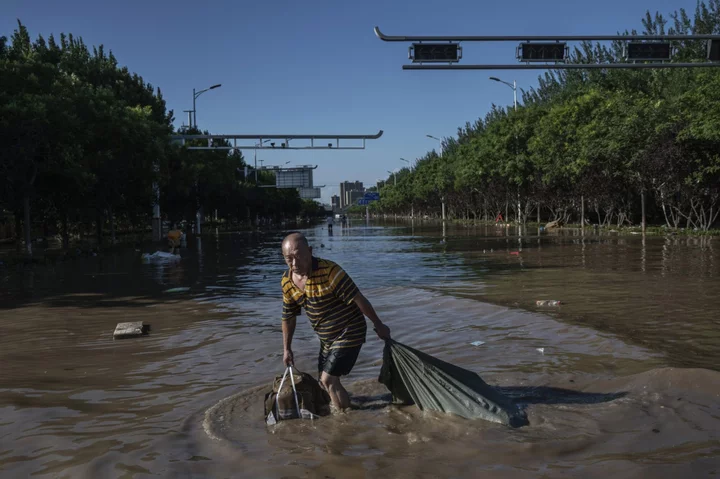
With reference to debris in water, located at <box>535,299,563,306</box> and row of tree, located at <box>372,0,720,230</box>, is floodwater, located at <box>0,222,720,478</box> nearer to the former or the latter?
debris in water, located at <box>535,299,563,306</box>

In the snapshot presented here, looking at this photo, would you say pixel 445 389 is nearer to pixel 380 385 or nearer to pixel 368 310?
pixel 368 310

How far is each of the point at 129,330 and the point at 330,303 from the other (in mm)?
5612

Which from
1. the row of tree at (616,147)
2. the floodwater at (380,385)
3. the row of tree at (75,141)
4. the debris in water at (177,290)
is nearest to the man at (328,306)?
the floodwater at (380,385)

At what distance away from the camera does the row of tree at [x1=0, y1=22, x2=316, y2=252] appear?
25.9 metres

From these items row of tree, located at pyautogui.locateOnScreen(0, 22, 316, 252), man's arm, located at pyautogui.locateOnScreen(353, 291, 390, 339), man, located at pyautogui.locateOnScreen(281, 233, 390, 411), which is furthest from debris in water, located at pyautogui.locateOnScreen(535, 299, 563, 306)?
row of tree, located at pyautogui.locateOnScreen(0, 22, 316, 252)

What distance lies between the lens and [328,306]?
5559 mm

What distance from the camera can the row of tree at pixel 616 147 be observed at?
3231 cm

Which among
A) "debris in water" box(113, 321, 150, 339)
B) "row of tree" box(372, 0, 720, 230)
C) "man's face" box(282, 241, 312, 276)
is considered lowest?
"debris in water" box(113, 321, 150, 339)

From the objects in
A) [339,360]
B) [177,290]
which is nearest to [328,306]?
[339,360]

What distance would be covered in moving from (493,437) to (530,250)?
74.8 ft

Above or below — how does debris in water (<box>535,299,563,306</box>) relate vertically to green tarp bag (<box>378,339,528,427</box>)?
below

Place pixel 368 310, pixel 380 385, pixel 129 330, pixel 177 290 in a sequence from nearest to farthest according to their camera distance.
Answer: pixel 368 310 → pixel 380 385 → pixel 129 330 → pixel 177 290

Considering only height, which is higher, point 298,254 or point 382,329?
point 298,254

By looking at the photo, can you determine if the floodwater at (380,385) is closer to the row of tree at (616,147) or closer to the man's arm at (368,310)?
the man's arm at (368,310)
